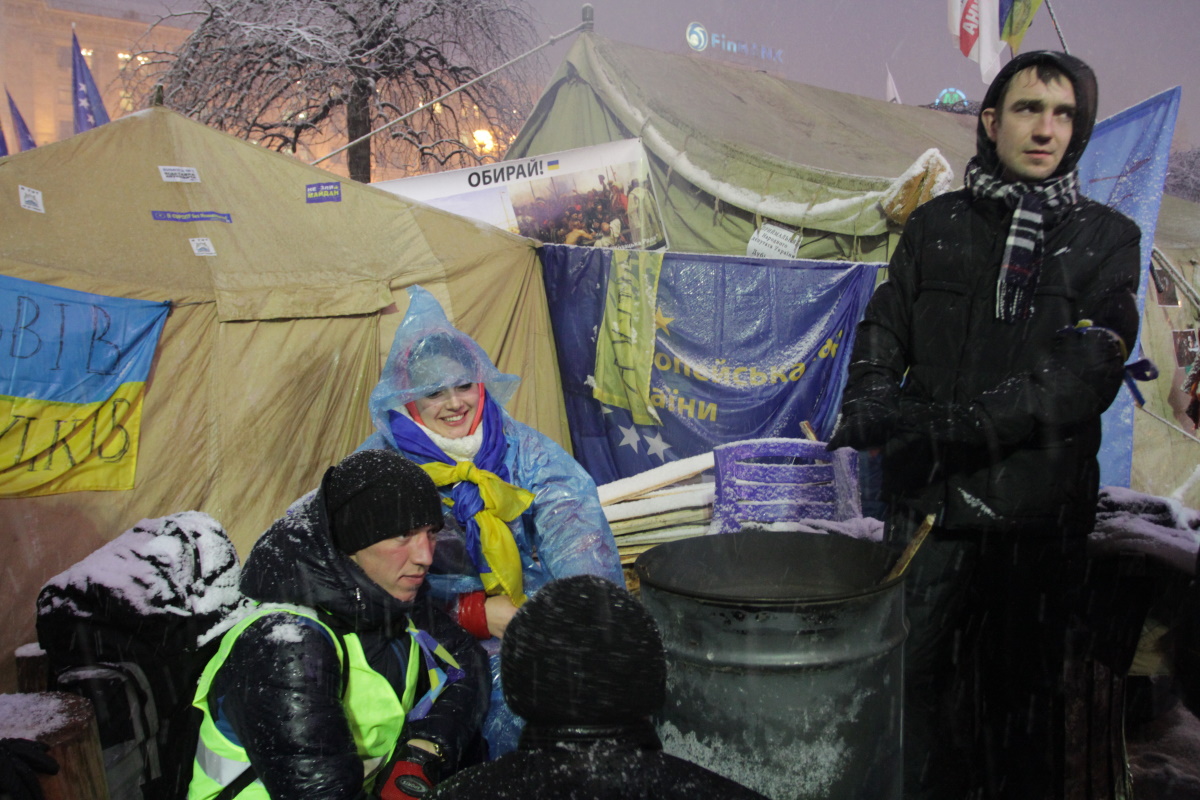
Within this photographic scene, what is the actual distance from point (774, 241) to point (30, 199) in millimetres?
5441

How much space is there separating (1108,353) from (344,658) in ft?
6.22

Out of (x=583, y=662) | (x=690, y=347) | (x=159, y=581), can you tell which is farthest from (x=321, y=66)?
(x=583, y=662)

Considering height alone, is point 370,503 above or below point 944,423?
below

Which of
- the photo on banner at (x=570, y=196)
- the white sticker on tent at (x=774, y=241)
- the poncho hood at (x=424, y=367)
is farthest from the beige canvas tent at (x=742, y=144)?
the poncho hood at (x=424, y=367)

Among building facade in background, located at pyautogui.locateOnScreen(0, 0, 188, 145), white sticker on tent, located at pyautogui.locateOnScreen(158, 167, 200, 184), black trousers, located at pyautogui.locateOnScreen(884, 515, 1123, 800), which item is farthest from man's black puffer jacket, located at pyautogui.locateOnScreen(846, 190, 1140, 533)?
building facade in background, located at pyautogui.locateOnScreen(0, 0, 188, 145)

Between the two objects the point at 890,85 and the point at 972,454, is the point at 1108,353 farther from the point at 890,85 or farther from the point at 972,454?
the point at 890,85

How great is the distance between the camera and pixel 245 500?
460 centimetres

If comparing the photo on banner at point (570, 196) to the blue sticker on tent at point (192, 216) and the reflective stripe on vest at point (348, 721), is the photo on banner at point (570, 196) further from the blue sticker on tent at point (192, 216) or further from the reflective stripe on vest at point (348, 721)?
the reflective stripe on vest at point (348, 721)

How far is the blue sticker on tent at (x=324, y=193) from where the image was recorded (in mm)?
4941

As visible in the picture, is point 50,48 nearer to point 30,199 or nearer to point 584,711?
point 30,199

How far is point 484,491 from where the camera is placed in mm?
2625

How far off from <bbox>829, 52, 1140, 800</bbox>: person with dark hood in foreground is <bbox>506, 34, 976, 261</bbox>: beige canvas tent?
12.5ft

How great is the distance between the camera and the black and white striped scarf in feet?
6.23

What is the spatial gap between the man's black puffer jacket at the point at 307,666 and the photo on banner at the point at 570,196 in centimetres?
544
